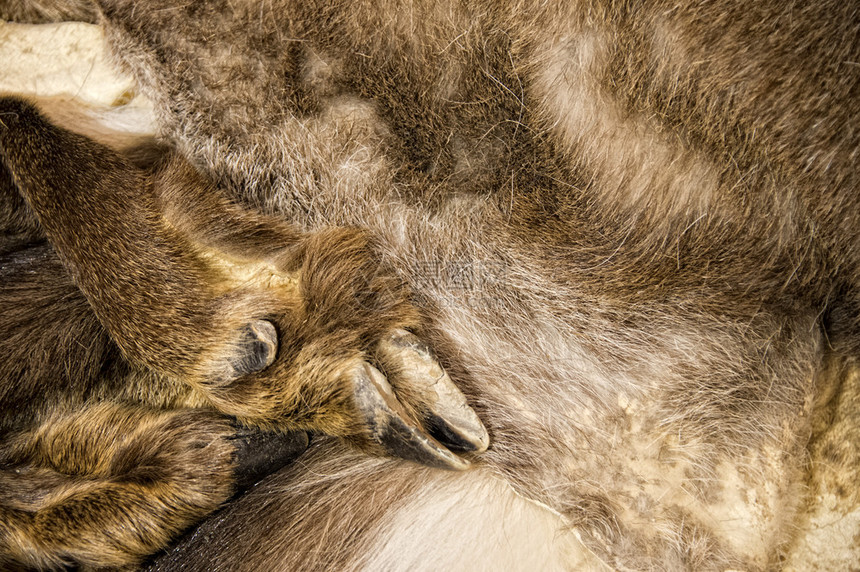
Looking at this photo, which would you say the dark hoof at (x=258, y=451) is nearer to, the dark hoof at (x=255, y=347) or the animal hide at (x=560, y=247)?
the animal hide at (x=560, y=247)

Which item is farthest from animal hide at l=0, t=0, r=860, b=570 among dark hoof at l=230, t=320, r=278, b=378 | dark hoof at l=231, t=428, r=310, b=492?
dark hoof at l=230, t=320, r=278, b=378

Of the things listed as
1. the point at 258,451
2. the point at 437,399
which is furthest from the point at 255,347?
the point at 437,399

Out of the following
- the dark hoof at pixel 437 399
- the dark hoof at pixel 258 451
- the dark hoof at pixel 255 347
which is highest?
the dark hoof at pixel 437 399

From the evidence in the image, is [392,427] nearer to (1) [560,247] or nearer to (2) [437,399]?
(2) [437,399]

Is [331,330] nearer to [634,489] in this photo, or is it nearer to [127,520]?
[127,520]

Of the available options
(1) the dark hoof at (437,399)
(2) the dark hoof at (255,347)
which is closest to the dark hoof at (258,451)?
(2) the dark hoof at (255,347)

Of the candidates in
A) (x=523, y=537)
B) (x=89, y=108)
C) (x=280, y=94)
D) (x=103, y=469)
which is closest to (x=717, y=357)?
(x=523, y=537)

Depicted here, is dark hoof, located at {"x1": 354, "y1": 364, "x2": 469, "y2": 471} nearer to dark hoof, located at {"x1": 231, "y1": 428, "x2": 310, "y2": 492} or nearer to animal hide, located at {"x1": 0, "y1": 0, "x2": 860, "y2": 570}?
animal hide, located at {"x1": 0, "y1": 0, "x2": 860, "y2": 570}

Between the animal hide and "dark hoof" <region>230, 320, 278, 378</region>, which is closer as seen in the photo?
the animal hide
